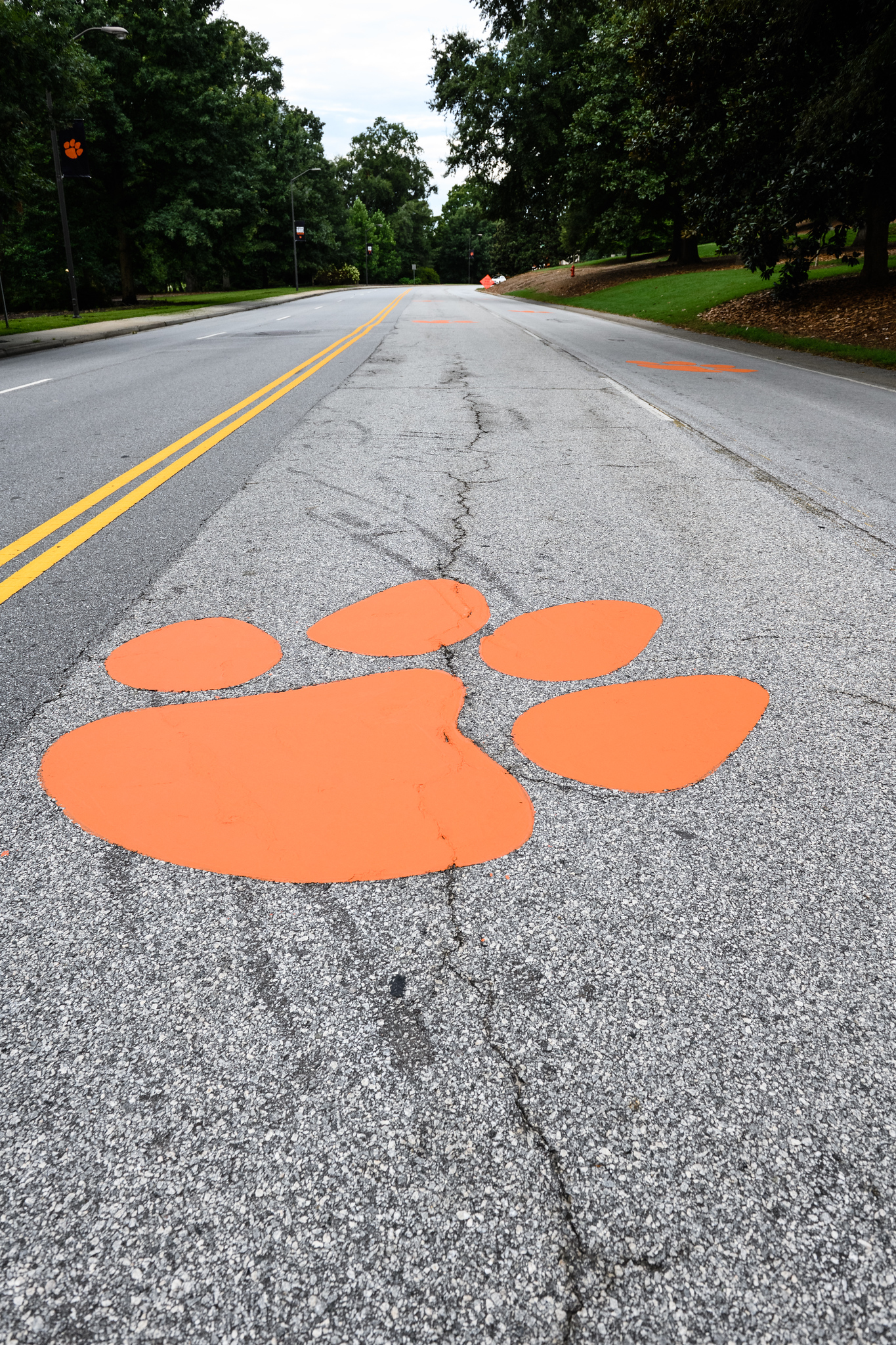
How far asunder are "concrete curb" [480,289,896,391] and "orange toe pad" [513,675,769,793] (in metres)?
10.4

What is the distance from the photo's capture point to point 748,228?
1697cm

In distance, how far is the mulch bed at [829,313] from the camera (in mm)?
15586

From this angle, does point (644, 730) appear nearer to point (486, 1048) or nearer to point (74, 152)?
point (486, 1048)

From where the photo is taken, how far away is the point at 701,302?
2280cm

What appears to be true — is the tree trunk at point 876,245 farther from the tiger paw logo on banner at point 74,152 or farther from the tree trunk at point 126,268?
the tree trunk at point 126,268

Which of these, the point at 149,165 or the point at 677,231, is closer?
the point at 149,165

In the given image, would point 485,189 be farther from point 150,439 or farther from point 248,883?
Answer: point 248,883

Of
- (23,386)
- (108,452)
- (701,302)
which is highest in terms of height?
(701,302)

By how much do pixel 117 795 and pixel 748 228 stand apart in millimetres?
18817

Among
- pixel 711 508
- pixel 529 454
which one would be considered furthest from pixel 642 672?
pixel 529 454

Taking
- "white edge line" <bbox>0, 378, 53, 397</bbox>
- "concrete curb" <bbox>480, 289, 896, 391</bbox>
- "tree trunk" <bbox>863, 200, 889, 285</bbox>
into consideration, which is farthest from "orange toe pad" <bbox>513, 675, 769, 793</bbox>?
"tree trunk" <bbox>863, 200, 889, 285</bbox>

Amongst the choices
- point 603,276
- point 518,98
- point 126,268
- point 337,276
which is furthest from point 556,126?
point 337,276

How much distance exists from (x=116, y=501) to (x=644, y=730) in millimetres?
→ 3997

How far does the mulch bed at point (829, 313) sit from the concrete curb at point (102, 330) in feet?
46.7
